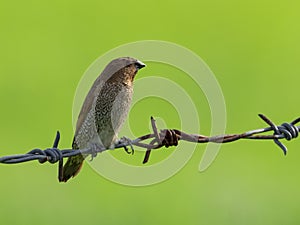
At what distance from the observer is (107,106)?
5.75 metres

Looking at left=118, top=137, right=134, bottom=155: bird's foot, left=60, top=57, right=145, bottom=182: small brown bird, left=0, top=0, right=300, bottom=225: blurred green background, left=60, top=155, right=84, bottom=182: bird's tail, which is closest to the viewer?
left=118, top=137, right=134, bottom=155: bird's foot

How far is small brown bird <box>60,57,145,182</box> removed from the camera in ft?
18.6

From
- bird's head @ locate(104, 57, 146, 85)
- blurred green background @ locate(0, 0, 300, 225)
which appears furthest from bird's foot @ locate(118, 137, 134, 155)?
blurred green background @ locate(0, 0, 300, 225)

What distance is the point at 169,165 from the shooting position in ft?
16.5

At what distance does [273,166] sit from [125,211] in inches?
86.1

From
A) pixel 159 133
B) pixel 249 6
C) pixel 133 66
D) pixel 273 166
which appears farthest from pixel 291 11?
pixel 159 133

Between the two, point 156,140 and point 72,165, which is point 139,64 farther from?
point 156,140

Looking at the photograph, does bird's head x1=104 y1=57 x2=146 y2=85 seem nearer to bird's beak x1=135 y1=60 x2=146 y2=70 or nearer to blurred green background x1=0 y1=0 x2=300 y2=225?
bird's beak x1=135 y1=60 x2=146 y2=70

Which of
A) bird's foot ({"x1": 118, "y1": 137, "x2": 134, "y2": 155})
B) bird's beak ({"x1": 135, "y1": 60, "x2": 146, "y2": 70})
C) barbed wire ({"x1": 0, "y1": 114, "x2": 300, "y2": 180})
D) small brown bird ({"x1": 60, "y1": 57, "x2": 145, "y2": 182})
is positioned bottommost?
→ barbed wire ({"x1": 0, "y1": 114, "x2": 300, "y2": 180})

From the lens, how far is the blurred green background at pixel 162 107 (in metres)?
7.88

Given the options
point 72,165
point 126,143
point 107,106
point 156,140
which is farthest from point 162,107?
point 156,140

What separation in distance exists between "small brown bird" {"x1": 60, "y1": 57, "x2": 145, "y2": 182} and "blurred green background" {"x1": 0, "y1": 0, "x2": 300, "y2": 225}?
1941 millimetres

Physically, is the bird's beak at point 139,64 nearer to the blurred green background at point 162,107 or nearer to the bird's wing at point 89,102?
the bird's wing at point 89,102

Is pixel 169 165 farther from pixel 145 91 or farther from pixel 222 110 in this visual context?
pixel 145 91
